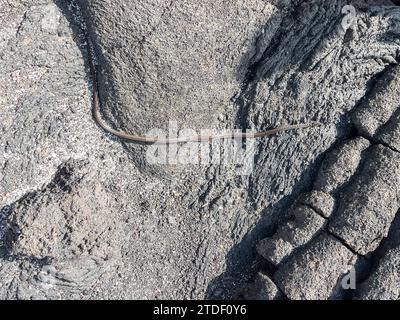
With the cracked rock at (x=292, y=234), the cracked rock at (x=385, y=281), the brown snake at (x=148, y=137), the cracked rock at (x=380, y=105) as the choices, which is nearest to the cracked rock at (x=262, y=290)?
the cracked rock at (x=292, y=234)

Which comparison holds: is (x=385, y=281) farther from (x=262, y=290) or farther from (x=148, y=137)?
(x=148, y=137)

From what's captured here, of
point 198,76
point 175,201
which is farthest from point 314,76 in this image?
point 175,201

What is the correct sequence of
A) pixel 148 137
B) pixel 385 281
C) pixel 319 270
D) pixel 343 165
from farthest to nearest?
1. pixel 148 137
2. pixel 343 165
3. pixel 319 270
4. pixel 385 281

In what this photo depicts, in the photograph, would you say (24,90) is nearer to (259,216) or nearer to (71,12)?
(71,12)

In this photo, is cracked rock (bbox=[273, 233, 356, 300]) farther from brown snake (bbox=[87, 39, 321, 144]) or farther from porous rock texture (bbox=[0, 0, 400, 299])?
brown snake (bbox=[87, 39, 321, 144])

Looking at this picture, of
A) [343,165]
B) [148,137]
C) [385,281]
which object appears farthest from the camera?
[148,137]

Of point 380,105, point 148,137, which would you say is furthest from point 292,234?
point 148,137

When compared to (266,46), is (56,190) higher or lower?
lower

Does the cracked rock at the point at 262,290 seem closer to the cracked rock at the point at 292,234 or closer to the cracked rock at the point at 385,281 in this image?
the cracked rock at the point at 292,234
